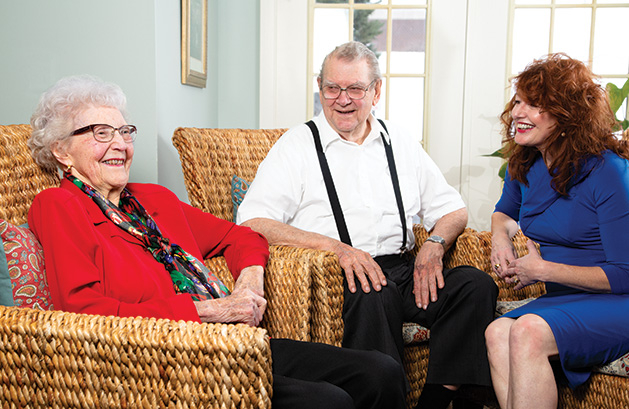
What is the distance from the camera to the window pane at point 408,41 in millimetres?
3100

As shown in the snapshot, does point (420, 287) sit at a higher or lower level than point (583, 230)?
lower

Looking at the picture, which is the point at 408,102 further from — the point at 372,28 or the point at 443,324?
the point at 443,324

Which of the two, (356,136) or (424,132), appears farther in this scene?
(424,132)

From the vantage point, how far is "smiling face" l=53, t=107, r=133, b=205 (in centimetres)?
143

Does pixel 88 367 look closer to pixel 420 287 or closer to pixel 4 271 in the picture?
pixel 4 271

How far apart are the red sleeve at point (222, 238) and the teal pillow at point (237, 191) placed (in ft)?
1.30

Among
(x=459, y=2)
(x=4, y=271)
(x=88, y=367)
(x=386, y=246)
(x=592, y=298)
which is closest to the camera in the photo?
(x=88, y=367)

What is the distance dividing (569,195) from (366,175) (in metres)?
0.64

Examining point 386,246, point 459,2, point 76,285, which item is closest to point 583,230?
point 386,246

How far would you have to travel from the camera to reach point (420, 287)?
1784 mm

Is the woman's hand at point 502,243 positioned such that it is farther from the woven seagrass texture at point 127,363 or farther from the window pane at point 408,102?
the window pane at point 408,102

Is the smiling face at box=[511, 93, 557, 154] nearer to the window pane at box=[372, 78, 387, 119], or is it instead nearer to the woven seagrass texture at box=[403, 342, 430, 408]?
the woven seagrass texture at box=[403, 342, 430, 408]

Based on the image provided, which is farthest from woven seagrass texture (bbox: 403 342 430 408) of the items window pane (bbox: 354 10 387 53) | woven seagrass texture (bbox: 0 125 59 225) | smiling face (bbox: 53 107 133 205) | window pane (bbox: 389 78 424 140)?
window pane (bbox: 354 10 387 53)

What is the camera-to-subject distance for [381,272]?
1.73 metres
